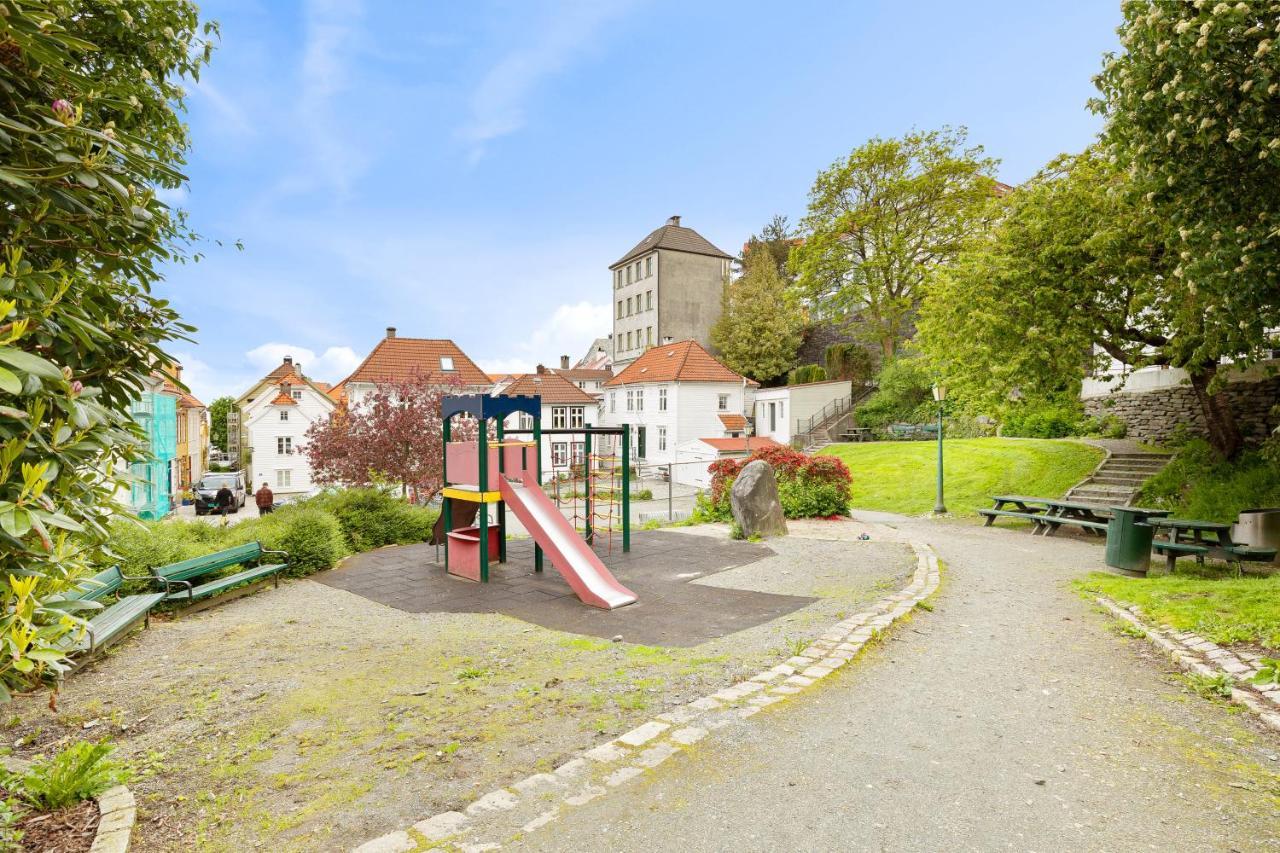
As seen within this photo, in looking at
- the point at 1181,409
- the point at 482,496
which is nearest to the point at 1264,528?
the point at 1181,409

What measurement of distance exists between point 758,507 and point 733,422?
27116 mm

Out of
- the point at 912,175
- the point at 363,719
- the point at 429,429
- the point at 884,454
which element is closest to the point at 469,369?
the point at 429,429

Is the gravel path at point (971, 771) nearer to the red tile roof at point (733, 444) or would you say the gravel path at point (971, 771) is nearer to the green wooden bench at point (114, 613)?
the green wooden bench at point (114, 613)

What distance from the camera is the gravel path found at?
3.39m

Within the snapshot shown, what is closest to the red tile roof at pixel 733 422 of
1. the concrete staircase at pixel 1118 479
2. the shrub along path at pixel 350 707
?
the concrete staircase at pixel 1118 479

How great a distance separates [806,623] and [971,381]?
12.6 meters

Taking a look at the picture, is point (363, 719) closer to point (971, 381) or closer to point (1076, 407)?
point (971, 381)

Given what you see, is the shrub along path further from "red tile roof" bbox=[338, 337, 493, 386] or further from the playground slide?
"red tile roof" bbox=[338, 337, 493, 386]

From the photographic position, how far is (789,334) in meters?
47.8

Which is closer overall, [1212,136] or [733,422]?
[1212,136]

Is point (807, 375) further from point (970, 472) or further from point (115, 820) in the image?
point (115, 820)

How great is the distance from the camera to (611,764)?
408 centimetres

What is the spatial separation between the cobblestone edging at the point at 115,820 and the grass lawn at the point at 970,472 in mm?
19569

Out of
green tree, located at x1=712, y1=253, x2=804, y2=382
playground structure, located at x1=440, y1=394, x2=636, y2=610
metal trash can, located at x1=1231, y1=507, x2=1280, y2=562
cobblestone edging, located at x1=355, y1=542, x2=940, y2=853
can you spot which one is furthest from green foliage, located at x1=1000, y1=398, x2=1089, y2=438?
cobblestone edging, located at x1=355, y1=542, x2=940, y2=853
